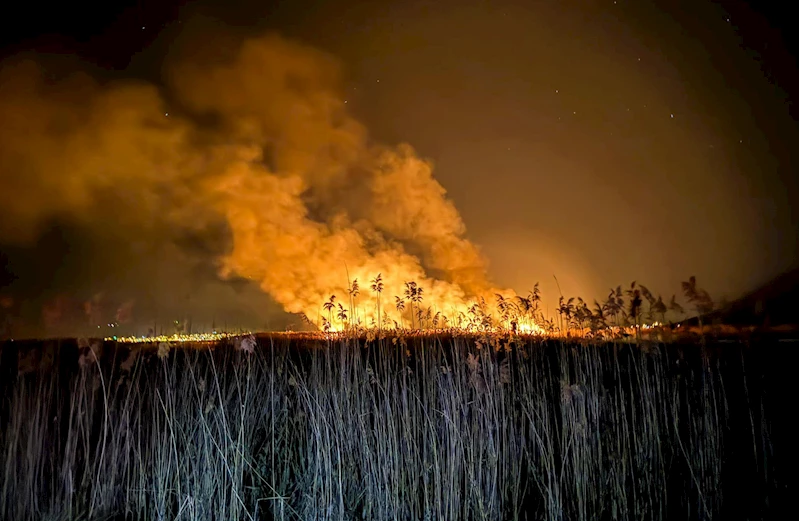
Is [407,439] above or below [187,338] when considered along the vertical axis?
below

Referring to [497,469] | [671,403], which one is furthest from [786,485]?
[497,469]

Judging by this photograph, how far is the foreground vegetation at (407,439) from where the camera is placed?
3762 mm

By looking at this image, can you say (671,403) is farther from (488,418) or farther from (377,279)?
(377,279)

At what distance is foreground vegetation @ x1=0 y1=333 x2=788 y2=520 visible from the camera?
3762 mm

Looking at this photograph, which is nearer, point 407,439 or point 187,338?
point 407,439

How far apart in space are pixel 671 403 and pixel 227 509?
3476 mm

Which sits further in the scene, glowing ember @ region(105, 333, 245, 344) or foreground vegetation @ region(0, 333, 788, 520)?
glowing ember @ region(105, 333, 245, 344)

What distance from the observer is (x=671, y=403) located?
3.89 metres

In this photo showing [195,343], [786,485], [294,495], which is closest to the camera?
[786,485]

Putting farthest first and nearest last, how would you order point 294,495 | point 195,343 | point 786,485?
1. point 195,343
2. point 294,495
3. point 786,485

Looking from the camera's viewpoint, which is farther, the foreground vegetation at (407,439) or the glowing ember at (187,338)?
the glowing ember at (187,338)

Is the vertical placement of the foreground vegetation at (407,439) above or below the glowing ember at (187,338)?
below

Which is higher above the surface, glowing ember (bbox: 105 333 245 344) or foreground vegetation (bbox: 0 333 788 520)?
glowing ember (bbox: 105 333 245 344)

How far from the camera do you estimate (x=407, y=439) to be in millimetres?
3789
